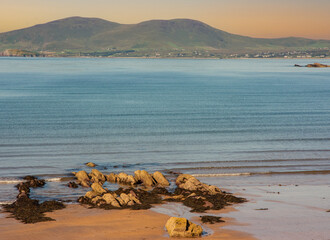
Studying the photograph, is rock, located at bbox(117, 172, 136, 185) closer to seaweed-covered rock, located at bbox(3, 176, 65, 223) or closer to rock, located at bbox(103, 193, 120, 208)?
rock, located at bbox(103, 193, 120, 208)

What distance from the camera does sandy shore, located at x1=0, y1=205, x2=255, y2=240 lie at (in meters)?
22.4

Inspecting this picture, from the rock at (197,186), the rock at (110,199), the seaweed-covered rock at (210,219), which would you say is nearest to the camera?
the seaweed-covered rock at (210,219)

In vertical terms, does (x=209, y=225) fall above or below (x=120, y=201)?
below

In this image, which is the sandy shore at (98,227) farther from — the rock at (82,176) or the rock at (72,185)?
the rock at (82,176)

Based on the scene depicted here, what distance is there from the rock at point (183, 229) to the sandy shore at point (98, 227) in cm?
51

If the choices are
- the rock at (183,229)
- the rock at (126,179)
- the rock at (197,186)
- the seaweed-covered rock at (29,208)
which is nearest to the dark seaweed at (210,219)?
the rock at (183,229)

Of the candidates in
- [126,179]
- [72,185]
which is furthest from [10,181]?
[126,179]

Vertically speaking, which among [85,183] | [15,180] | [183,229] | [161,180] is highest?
[183,229]

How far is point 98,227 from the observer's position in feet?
77.8

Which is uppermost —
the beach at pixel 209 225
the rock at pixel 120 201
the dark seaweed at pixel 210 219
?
the rock at pixel 120 201

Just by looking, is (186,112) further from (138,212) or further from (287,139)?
(138,212)

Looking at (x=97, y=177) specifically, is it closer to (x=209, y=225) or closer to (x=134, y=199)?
(x=134, y=199)

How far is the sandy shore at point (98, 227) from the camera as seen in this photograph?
22.4 metres

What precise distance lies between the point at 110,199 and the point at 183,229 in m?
6.36
